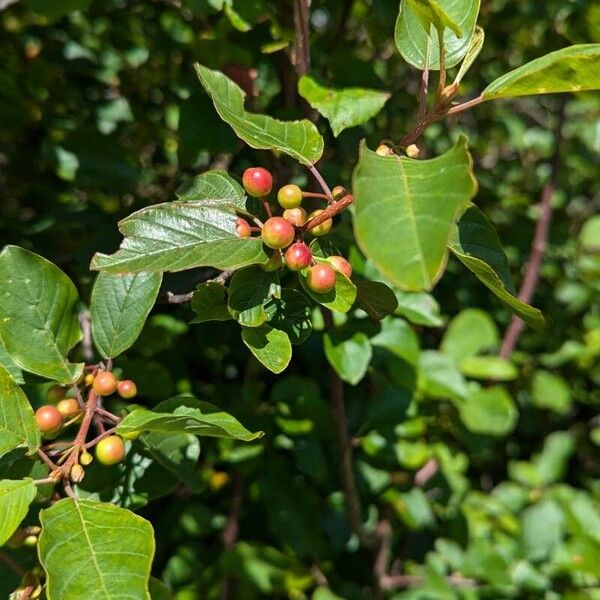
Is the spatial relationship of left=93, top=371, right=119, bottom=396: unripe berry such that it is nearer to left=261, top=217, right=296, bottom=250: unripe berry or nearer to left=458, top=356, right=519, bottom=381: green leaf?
left=261, top=217, right=296, bottom=250: unripe berry

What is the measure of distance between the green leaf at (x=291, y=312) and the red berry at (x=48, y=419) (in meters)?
0.32

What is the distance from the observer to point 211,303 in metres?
0.95

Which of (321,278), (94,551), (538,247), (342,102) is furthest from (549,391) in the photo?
(94,551)

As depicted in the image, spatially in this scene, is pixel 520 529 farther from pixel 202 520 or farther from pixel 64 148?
pixel 64 148

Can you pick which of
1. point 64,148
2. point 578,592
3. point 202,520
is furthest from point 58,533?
point 578,592

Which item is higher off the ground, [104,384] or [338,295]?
[338,295]

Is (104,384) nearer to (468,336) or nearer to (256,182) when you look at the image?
(256,182)

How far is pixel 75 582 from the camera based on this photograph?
2.66 ft

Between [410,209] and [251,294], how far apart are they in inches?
12.6

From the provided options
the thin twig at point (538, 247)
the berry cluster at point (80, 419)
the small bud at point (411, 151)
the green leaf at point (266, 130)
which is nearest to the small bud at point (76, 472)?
the berry cluster at point (80, 419)

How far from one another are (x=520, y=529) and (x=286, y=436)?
0.86 meters

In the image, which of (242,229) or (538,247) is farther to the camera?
(538,247)

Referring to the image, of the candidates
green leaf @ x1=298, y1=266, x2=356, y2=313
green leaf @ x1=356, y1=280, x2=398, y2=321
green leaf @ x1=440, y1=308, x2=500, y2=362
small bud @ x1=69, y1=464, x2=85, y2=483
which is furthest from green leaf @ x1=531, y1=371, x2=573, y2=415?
small bud @ x1=69, y1=464, x2=85, y2=483

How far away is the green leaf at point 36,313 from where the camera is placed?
3.23 ft
